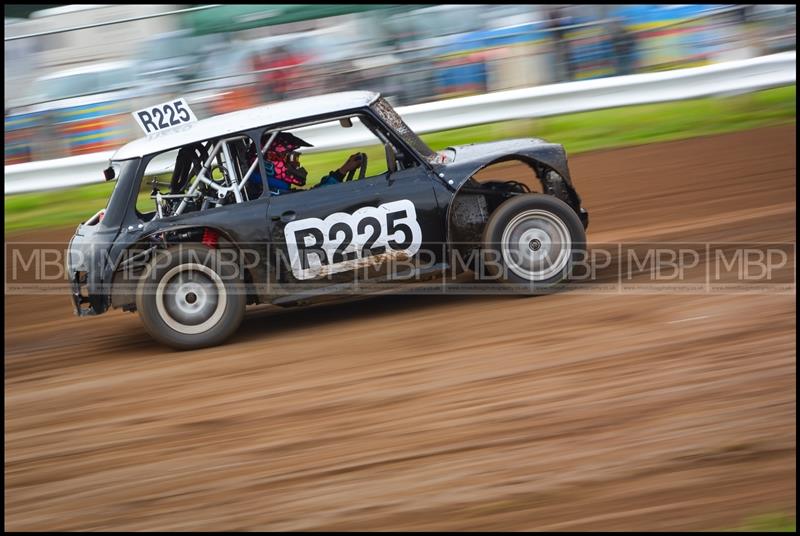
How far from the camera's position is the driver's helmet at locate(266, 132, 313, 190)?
6.64 m

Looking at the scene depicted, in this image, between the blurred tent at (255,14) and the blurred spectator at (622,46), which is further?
the blurred tent at (255,14)

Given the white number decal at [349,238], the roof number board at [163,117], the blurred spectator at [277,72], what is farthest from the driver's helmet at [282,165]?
the blurred spectator at [277,72]

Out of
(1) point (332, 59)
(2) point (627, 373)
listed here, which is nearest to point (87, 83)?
(1) point (332, 59)

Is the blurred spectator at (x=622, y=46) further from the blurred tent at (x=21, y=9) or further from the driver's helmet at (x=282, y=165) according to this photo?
the blurred tent at (x=21, y=9)

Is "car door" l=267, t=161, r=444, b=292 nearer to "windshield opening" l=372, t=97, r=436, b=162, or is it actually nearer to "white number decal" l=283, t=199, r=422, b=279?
"white number decal" l=283, t=199, r=422, b=279

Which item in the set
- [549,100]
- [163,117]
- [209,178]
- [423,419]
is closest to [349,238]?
[209,178]

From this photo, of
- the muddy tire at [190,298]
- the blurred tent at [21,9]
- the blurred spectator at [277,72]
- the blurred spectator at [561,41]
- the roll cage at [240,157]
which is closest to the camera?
the muddy tire at [190,298]

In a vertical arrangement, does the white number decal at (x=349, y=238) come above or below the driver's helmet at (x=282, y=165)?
below

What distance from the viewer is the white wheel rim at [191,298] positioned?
21.2 feet

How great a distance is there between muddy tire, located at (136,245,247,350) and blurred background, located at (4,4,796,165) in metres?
7.59

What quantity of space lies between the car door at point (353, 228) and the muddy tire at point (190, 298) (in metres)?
0.38

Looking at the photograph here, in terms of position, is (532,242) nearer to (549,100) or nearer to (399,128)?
(399,128)

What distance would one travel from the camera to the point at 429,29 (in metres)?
14.4

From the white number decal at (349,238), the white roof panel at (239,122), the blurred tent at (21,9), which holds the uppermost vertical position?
A: the blurred tent at (21,9)
